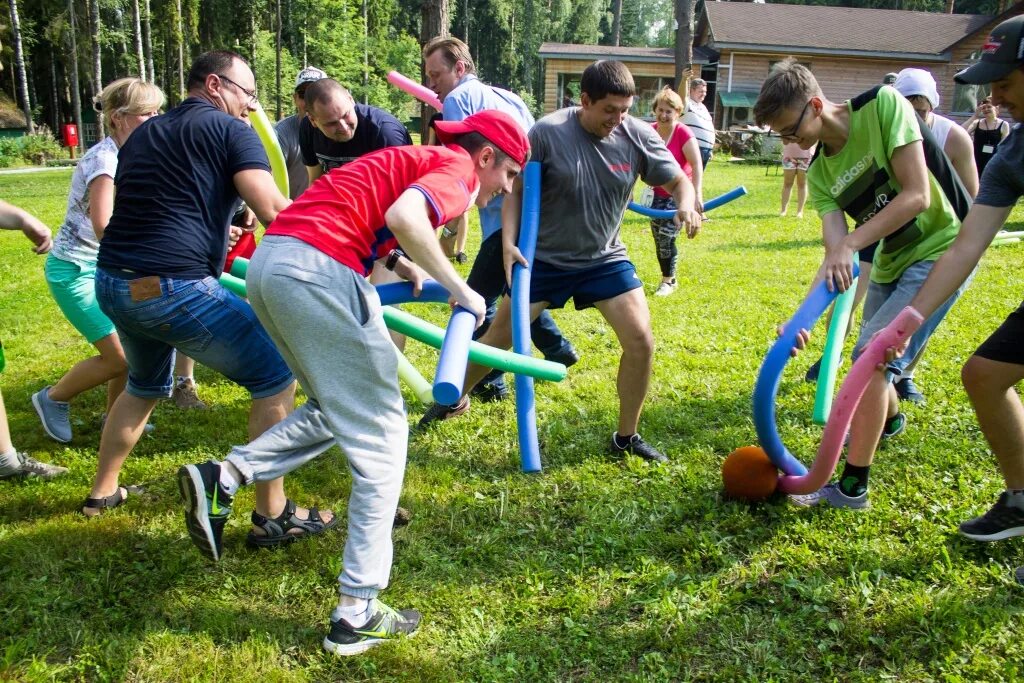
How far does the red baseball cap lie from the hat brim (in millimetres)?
1695

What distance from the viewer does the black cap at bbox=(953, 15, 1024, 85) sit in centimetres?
285

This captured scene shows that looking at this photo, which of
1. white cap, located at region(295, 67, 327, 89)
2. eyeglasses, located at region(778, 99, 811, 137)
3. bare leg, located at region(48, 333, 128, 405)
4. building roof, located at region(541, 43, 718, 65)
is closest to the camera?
eyeglasses, located at region(778, 99, 811, 137)

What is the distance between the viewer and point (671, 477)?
4.30m

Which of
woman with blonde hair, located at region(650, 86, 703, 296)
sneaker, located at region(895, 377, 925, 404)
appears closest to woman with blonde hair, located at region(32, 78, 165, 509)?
sneaker, located at region(895, 377, 925, 404)

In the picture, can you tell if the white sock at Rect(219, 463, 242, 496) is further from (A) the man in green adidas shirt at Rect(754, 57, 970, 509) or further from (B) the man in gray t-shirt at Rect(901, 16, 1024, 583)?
(B) the man in gray t-shirt at Rect(901, 16, 1024, 583)

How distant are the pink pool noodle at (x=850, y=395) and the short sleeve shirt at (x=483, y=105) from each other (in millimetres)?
2663

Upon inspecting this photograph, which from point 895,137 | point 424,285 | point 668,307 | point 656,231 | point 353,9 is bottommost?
point 668,307

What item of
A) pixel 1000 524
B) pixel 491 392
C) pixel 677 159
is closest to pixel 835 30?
pixel 677 159

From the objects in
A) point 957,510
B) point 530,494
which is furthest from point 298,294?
point 957,510

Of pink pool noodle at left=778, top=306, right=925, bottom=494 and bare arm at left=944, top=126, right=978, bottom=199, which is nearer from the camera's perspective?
pink pool noodle at left=778, top=306, right=925, bottom=494

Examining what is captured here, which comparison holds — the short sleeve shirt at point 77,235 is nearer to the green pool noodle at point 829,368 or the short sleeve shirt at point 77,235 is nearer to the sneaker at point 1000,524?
the green pool noodle at point 829,368

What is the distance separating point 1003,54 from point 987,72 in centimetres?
8

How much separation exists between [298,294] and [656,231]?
6.18m

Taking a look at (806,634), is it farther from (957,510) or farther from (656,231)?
(656,231)
